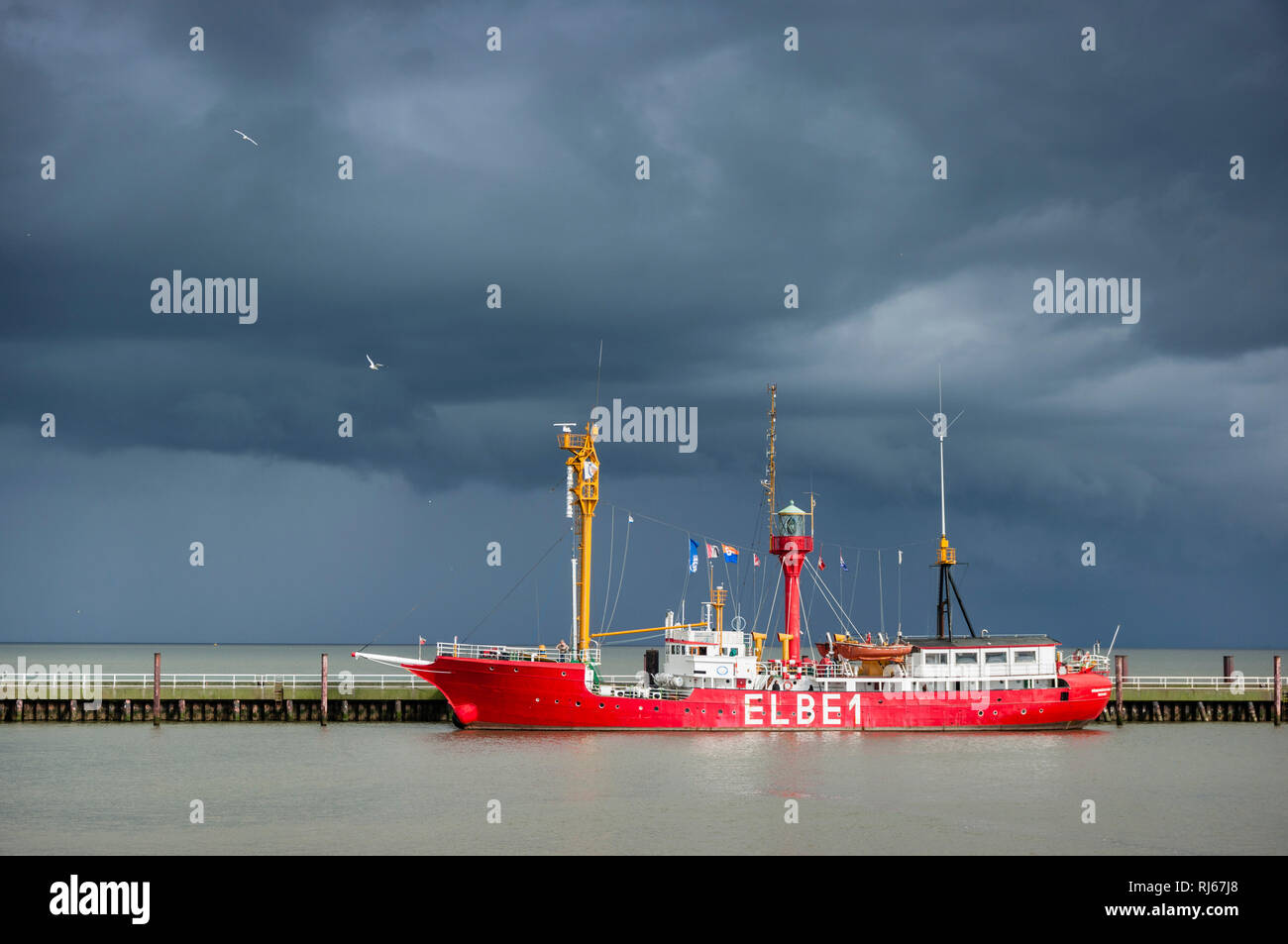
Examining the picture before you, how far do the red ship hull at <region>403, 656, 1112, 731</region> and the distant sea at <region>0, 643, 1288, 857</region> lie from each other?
99 cm

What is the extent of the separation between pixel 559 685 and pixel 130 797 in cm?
2264

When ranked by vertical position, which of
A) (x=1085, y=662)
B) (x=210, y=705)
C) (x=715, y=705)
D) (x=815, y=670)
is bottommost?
(x=210, y=705)

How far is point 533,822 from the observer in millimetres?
40938

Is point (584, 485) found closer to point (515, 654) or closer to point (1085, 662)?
point (515, 654)

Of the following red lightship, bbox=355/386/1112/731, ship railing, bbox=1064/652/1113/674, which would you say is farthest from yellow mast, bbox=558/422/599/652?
ship railing, bbox=1064/652/1113/674

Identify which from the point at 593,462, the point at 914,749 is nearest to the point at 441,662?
the point at 593,462

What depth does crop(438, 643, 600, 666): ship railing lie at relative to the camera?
6325 centimetres

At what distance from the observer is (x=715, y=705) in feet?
208

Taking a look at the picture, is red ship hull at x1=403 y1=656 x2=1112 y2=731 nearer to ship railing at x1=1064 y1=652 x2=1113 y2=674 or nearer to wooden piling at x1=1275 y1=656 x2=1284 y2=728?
ship railing at x1=1064 y1=652 x2=1113 y2=674

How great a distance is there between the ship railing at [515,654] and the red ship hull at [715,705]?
76 cm

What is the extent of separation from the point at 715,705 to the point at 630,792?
679 inches

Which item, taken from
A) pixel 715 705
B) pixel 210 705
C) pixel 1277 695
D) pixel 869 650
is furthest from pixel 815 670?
pixel 210 705
